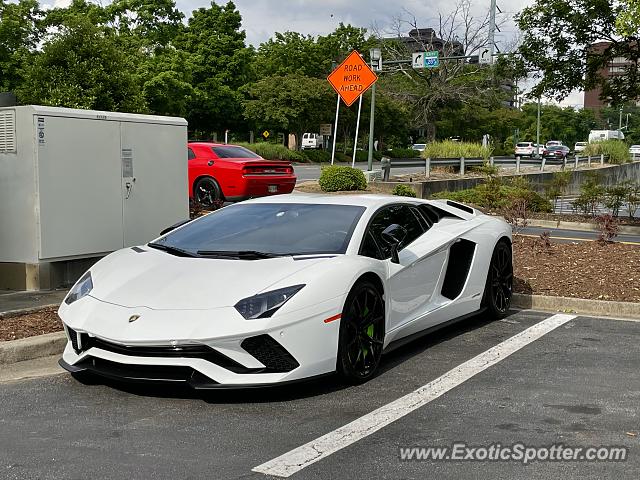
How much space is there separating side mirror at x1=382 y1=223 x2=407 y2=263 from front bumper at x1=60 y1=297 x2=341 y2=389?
1.11 m

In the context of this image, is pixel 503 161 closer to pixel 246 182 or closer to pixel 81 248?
pixel 246 182

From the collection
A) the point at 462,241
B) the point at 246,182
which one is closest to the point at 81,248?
the point at 462,241

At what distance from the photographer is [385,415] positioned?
15.2ft

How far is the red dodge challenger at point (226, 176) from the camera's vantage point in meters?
17.1

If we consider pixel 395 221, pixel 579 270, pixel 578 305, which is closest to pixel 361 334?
pixel 395 221

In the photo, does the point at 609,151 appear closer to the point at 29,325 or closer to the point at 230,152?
the point at 230,152

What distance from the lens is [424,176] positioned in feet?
A: 95.8

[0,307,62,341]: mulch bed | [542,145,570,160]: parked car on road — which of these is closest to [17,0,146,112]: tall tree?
[0,307,62,341]: mulch bed

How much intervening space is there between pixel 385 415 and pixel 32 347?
2797 mm

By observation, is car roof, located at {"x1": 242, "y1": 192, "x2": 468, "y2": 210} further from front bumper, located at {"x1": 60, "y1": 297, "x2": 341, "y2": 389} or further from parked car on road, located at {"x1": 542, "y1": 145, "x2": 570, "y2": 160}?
parked car on road, located at {"x1": 542, "y1": 145, "x2": 570, "y2": 160}

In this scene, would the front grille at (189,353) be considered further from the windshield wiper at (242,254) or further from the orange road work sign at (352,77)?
the orange road work sign at (352,77)

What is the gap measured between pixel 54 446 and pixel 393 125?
2529 inches

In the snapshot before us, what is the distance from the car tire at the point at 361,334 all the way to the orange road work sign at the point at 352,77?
50.4ft

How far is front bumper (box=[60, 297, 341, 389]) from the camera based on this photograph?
15.1 feet
